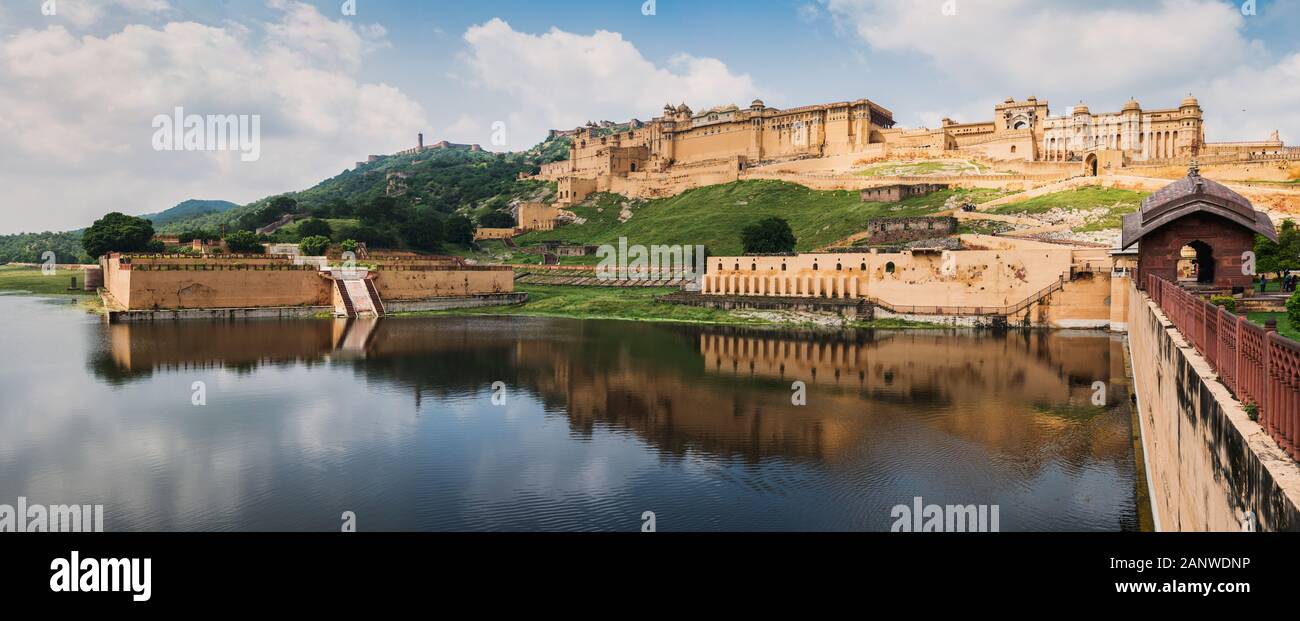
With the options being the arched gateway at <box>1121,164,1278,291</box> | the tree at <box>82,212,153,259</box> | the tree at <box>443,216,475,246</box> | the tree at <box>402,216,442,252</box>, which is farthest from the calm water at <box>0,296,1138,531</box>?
the tree at <box>443,216,475,246</box>

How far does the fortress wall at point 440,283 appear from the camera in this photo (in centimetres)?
5231

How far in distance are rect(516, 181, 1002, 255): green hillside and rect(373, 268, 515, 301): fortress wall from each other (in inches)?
745

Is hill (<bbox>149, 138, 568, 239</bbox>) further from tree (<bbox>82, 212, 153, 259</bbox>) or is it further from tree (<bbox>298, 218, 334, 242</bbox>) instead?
tree (<bbox>82, 212, 153, 259</bbox>)

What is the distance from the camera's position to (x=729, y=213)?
259 ft

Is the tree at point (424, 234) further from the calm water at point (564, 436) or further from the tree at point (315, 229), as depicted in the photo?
the calm water at point (564, 436)

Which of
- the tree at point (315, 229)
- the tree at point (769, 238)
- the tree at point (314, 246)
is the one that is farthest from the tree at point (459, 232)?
the tree at point (769, 238)

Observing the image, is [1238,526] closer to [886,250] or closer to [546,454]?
[546,454]

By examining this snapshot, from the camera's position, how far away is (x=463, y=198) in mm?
125875

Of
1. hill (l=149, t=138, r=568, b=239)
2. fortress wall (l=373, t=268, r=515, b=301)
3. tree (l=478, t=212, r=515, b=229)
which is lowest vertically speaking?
fortress wall (l=373, t=268, r=515, b=301)

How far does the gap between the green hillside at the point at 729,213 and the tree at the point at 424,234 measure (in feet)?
30.9

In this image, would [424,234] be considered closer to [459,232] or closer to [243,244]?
[459,232]

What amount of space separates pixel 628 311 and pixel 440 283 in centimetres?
1476

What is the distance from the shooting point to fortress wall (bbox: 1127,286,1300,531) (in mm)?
4680

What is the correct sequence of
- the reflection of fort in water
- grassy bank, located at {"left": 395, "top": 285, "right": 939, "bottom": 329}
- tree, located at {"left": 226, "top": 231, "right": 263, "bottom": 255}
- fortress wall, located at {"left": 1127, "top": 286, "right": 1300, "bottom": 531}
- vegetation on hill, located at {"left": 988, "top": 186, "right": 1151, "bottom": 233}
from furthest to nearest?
tree, located at {"left": 226, "top": 231, "right": 263, "bottom": 255}, vegetation on hill, located at {"left": 988, "top": 186, "right": 1151, "bottom": 233}, grassy bank, located at {"left": 395, "top": 285, "right": 939, "bottom": 329}, the reflection of fort in water, fortress wall, located at {"left": 1127, "top": 286, "right": 1300, "bottom": 531}
